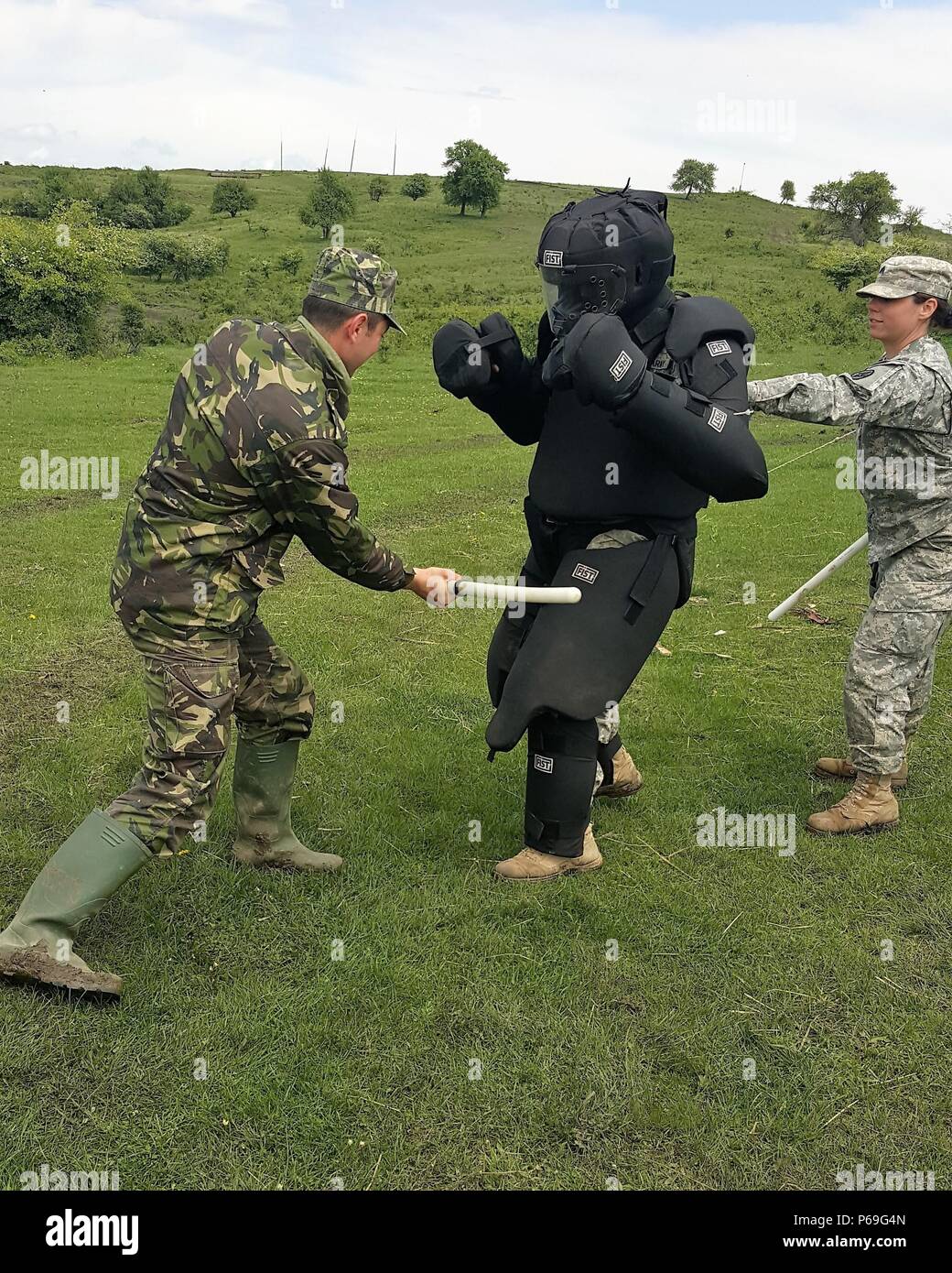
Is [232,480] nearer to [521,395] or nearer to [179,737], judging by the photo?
[179,737]

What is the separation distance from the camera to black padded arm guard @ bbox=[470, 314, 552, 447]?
16.1 feet

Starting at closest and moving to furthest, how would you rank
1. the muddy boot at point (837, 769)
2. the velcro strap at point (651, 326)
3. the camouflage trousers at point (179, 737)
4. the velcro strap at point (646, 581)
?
the camouflage trousers at point (179, 737)
the velcro strap at point (651, 326)
the velcro strap at point (646, 581)
the muddy boot at point (837, 769)

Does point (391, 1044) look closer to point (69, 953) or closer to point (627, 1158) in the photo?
point (627, 1158)

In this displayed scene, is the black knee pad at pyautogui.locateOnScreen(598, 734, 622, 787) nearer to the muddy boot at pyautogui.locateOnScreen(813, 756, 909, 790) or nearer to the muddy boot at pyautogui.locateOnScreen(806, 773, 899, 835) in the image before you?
the muddy boot at pyautogui.locateOnScreen(806, 773, 899, 835)

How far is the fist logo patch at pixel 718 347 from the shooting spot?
4273 millimetres

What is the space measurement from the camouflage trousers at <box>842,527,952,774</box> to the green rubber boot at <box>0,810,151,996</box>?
12.2 ft

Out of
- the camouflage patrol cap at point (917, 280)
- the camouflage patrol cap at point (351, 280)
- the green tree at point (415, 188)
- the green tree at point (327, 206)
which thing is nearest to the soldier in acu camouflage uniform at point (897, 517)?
the camouflage patrol cap at point (917, 280)

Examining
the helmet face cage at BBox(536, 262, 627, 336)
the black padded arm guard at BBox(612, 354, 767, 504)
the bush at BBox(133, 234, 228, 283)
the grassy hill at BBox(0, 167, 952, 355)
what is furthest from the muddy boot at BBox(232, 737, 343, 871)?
the bush at BBox(133, 234, 228, 283)

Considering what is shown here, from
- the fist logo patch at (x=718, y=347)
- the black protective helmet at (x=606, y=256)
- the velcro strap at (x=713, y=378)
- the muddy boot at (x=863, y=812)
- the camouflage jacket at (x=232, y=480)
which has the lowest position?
the muddy boot at (x=863, y=812)

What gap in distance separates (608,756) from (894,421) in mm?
2194

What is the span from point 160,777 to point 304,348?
5.57ft

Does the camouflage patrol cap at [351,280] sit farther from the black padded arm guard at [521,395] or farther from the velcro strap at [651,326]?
the velcro strap at [651,326]

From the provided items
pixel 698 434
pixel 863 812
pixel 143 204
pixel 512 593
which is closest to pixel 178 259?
pixel 143 204

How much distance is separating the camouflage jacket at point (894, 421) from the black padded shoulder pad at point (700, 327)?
0.38 m
